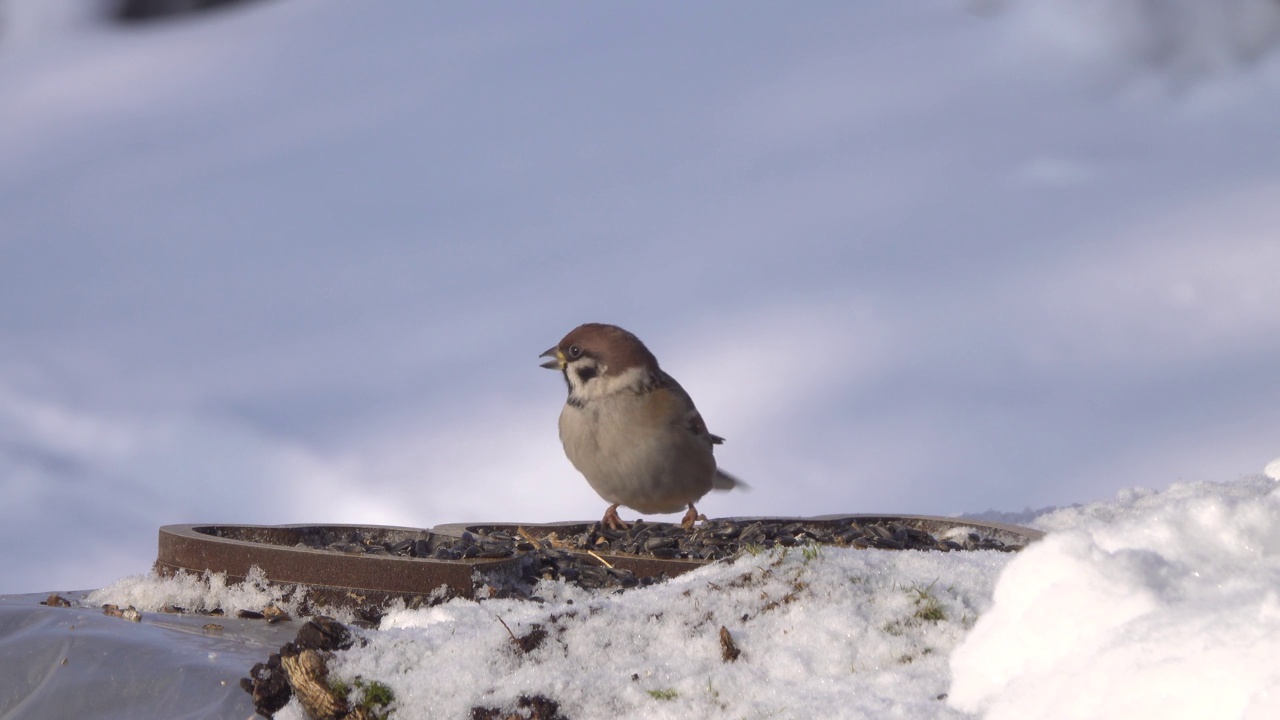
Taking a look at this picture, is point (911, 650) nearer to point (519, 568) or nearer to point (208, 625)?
point (519, 568)

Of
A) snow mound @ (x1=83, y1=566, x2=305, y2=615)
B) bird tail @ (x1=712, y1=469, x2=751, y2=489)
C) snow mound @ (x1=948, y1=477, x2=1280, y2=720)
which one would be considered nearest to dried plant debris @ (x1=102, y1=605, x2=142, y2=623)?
snow mound @ (x1=83, y1=566, x2=305, y2=615)

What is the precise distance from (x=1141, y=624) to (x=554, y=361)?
3714mm

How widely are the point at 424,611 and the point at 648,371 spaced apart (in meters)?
1.95

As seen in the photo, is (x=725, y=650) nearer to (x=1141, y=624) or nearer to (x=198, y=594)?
(x=1141, y=624)

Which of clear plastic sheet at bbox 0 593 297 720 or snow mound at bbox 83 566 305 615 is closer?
clear plastic sheet at bbox 0 593 297 720

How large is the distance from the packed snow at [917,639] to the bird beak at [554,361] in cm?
214

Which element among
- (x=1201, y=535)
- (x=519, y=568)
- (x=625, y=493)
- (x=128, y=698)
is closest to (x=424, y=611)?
(x=519, y=568)

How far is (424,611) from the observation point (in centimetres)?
371

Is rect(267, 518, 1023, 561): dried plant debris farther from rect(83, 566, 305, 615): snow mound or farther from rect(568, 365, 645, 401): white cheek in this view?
rect(568, 365, 645, 401): white cheek

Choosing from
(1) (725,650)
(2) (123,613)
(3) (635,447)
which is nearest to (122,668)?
(2) (123,613)

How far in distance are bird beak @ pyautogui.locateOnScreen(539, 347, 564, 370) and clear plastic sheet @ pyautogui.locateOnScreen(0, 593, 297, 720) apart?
6.70ft

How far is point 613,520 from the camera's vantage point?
563 cm

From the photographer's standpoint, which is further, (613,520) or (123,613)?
(613,520)

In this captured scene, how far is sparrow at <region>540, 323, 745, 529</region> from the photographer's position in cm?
521
